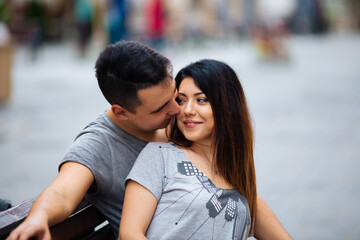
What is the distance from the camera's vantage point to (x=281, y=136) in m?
6.98

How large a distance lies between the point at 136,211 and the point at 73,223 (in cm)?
22

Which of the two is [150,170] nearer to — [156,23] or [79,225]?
[79,225]

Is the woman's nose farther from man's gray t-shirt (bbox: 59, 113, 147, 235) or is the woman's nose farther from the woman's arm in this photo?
the woman's arm

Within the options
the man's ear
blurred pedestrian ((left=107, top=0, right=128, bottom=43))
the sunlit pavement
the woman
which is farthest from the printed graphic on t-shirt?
blurred pedestrian ((left=107, top=0, right=128, bottom=43))

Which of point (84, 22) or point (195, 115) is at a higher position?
point (195, 115)

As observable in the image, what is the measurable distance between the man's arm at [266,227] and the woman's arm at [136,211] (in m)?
0.52

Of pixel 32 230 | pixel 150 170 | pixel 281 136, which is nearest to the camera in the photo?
pixel 32 230

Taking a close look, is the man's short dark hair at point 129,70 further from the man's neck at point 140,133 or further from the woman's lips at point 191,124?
the woman's lips at point 191,124

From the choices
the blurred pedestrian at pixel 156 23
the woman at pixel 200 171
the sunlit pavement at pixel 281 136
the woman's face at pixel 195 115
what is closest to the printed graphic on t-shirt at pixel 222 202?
the woman at pixel 200 171

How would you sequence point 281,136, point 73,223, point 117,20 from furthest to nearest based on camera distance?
point 117,20, point 281,136, point 73,223

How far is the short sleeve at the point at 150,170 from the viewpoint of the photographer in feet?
6.08

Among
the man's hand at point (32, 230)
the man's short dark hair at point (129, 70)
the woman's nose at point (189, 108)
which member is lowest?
the man's hand at point (32, 230)

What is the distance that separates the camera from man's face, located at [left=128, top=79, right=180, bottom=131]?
1.99 meters

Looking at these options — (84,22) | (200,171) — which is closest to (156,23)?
(84,22)
